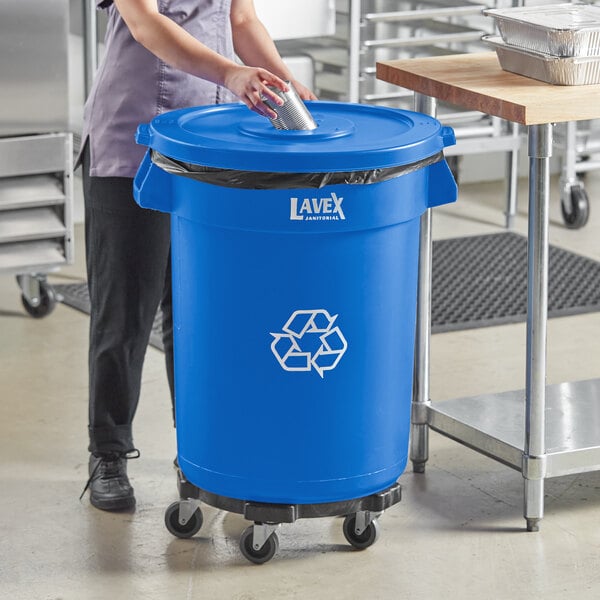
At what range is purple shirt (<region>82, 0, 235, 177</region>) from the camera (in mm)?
2896

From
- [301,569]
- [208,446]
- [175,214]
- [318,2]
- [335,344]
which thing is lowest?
[301,569]

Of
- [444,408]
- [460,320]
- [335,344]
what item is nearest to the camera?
[335,344]

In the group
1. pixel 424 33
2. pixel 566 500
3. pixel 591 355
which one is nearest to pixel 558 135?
pixel 424 33

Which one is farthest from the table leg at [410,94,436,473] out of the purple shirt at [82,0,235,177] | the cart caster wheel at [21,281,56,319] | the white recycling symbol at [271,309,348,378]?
the cart caster wheel at [21,281,56,319]

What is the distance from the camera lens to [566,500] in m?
3.15

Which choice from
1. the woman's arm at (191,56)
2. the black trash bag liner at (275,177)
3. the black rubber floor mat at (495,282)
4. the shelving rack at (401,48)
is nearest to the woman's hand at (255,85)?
the woman's arm at (191,56)

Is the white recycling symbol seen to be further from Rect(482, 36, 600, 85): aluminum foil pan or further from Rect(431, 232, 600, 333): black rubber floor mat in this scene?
Rect(431, 232, 600, 333): black rubber floor mat

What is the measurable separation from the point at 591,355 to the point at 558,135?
1524mm

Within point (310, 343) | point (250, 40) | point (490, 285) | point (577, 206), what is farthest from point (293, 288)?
point (577, 206)

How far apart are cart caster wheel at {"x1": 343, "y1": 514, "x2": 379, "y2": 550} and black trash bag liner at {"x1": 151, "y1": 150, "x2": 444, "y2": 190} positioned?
2.50 ft

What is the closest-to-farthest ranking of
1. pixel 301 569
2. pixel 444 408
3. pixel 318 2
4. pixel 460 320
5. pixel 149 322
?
pixel 301 569, pixel 149 322, pixel 444 408, pixel 460 320, pixel 318 2

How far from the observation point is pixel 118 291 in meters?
2.98

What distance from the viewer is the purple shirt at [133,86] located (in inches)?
114

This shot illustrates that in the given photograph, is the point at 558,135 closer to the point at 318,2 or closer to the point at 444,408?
the point at 318,2
